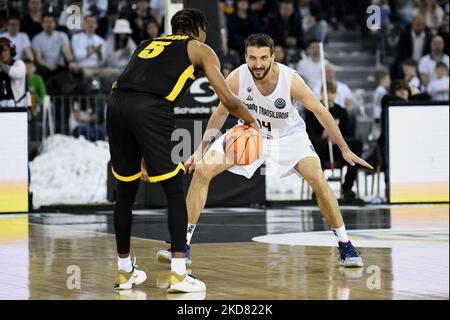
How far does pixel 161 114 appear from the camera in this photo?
8.34 meters

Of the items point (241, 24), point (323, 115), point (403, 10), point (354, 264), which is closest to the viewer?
point (354, 264)

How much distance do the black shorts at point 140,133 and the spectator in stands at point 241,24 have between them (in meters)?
14.4

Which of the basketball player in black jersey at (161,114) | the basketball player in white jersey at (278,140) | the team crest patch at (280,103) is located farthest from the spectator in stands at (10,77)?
the basketball player in black jersey at (161,114)

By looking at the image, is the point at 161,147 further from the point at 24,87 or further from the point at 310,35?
the point at 310,35

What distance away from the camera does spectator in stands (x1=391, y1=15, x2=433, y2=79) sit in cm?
2338

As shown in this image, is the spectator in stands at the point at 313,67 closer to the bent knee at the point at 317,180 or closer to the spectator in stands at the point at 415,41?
the spectator in stands at the point at 415,41

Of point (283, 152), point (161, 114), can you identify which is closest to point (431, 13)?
point (283, 152)

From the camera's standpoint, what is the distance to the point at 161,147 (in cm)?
832

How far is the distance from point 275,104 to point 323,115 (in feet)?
1.71

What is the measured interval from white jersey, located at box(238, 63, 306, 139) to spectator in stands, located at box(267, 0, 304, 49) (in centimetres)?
1297

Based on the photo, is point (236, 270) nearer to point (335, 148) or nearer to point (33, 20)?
point (335, 148)
